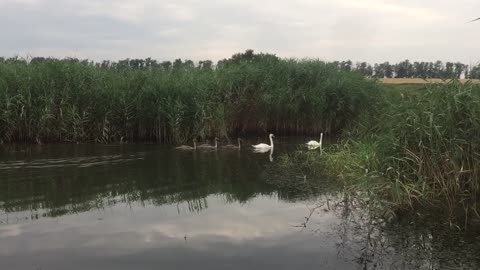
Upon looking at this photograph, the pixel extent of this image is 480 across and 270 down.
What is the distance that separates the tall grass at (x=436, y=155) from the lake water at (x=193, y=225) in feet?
2.12

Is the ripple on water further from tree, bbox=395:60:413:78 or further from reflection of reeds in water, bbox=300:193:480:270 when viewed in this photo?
tree, bbox=395:60:413:78

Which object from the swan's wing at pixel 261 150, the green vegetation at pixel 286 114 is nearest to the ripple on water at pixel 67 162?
the green vegetation at pixel 286 114

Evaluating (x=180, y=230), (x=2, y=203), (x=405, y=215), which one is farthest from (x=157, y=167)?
(x=405, y=215)

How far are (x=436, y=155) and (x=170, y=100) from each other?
33.6ft

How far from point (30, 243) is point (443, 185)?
585cm

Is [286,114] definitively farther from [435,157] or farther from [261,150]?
[435,157]

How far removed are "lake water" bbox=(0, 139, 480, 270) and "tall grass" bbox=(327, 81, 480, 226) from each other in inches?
25.5

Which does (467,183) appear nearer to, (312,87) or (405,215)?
(405,215)

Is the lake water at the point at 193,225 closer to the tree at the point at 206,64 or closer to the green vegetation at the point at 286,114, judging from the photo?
the green vegetation at the point at 286,114

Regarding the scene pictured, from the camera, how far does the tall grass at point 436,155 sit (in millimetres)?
7035

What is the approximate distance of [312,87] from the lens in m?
18.7

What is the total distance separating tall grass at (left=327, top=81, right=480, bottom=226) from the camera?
277 inches

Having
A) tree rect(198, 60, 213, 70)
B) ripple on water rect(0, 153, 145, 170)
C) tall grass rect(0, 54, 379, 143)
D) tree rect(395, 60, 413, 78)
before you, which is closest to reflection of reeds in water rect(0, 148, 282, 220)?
ripple on water rect(0, 153, 145, 170)

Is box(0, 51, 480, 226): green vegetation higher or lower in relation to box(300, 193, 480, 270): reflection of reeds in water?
higher
